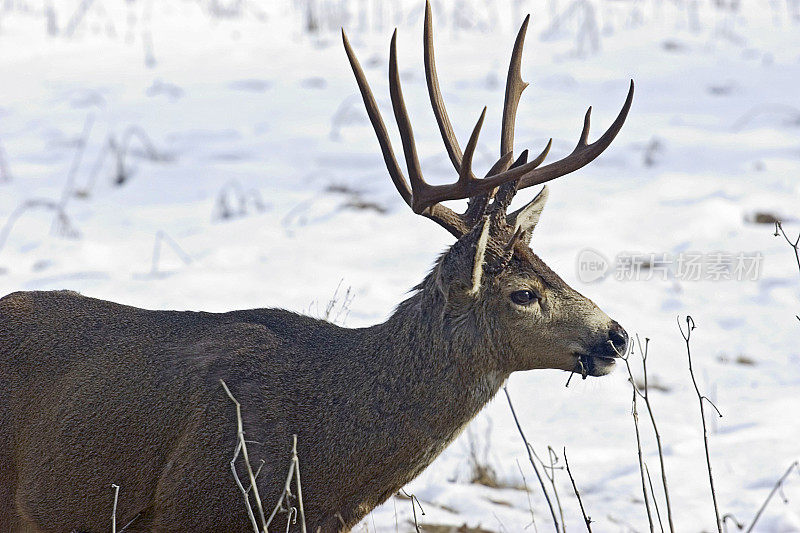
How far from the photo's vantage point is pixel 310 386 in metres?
3.83

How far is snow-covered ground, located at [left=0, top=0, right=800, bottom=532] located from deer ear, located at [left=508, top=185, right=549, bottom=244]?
4.63ft

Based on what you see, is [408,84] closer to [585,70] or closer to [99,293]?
[585,70]

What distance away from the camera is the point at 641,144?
1070 cm

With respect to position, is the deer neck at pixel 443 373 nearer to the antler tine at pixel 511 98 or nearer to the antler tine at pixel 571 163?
the antler tine at pixel 571 163

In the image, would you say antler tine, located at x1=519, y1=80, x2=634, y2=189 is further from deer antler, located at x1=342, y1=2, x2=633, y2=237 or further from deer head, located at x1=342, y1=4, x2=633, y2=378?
deer head, located at x1=342, y1=4, x2=633, y2=378

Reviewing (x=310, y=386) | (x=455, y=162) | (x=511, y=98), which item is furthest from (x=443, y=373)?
(x=511, y=98)

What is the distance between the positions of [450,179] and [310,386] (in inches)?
235

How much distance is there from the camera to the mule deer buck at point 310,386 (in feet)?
12.1

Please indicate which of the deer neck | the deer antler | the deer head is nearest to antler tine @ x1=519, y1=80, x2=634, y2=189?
the deer antler

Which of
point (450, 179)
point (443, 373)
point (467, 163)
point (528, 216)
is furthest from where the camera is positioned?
point (450, 179)

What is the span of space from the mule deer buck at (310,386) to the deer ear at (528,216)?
0.08 ft

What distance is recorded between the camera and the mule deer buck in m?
3.68

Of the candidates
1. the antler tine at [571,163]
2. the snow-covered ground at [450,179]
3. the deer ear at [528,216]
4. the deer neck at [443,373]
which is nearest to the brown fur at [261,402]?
the deer neck at [443,373]

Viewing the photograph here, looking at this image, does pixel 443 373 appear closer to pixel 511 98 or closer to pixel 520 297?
pixel 520 297
